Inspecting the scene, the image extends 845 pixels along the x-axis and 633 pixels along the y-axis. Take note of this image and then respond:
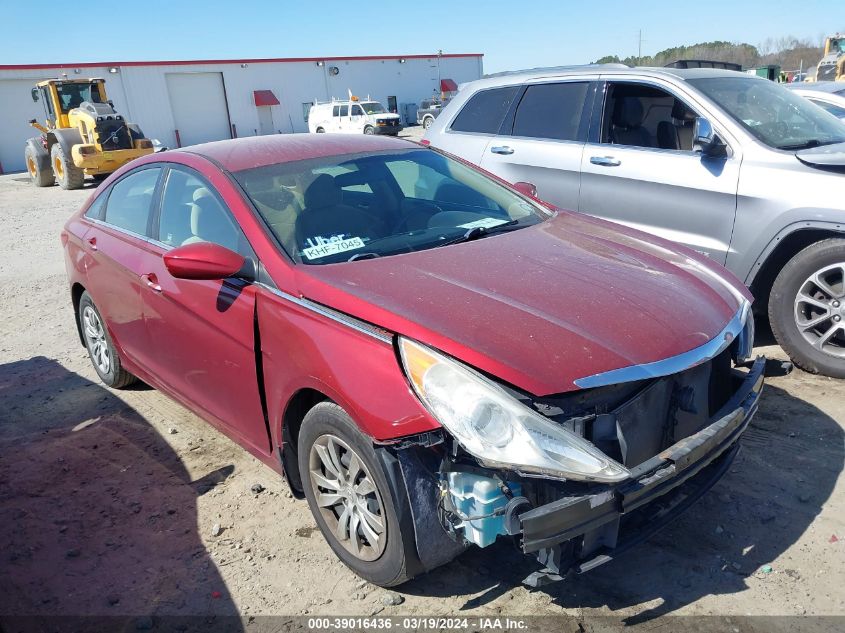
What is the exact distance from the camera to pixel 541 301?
2.55 m

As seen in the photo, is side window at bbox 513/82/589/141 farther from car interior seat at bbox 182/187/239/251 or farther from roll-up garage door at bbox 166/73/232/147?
roll-up garage door at bbox 166/73/232/147

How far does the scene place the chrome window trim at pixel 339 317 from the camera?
2.40 meters

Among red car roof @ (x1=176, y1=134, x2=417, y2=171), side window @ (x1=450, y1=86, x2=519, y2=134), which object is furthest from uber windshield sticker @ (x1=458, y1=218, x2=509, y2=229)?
side window @ (x1=450, y1=86, x2=519, y2=134)

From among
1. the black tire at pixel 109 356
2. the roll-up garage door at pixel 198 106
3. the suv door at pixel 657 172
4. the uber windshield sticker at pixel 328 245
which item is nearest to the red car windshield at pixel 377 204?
the uber windshield sticker at pixel 328 245

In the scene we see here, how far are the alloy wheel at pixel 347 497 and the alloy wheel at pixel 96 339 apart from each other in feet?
8.49

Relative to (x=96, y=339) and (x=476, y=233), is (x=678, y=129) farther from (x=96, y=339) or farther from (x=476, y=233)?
(x=96, y=339)

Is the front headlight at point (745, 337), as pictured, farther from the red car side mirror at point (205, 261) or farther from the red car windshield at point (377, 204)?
the red car side mirror at point (205, 261)

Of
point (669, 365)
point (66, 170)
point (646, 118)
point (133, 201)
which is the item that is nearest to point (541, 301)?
point (669, 365)

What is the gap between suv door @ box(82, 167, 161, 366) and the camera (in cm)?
391

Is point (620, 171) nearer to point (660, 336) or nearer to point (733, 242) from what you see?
point (733, 242)

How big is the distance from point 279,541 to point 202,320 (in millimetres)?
1104

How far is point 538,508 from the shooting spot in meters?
2.11

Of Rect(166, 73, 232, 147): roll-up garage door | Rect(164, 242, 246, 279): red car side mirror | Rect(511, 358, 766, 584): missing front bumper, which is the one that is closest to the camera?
Rect(511, 358, 766, 584): missing front bumper

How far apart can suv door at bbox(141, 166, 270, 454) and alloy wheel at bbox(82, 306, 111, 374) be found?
40.3 inches
